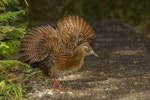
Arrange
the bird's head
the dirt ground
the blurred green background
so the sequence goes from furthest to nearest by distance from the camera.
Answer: the blurred green background
the bird's head
the dirt ground

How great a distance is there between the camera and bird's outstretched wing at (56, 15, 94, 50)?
7230 mm

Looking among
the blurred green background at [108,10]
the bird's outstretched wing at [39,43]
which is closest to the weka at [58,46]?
the bird's outstretched wing at [39,43]

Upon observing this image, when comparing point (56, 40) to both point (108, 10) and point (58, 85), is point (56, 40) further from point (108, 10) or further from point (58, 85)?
point (108, 10)

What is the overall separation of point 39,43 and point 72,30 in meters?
0.47

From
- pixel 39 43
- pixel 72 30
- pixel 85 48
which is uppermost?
pixel 72 30

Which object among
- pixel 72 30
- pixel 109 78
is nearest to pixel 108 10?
pixel 109 78

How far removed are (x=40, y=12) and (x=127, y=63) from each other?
6.69 metres

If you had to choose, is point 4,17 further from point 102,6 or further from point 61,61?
point 102,6

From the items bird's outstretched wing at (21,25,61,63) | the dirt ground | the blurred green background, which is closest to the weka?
bird's outstretched wing at (21,25,61,63)

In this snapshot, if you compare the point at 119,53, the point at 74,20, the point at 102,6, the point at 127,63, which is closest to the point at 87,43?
the point at 74,20

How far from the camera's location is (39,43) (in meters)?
7.21

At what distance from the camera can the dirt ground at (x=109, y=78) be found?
708cm

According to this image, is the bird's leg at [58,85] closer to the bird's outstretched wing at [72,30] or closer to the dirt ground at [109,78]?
the dirt ground at [109,78]

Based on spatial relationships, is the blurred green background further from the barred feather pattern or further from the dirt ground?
the barred feather pattern
